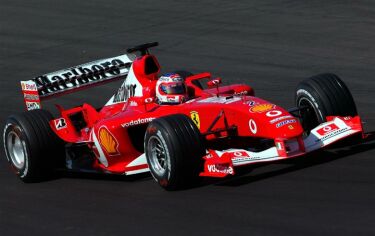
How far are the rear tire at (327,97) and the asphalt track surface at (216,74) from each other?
0.55 metres

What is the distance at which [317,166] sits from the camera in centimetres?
1387

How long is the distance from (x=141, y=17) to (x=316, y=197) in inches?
577

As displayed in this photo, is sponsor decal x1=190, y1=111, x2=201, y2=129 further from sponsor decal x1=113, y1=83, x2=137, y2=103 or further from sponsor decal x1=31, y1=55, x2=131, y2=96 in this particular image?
sponsor decal x1=31, y1=55, x2=131, y2=96

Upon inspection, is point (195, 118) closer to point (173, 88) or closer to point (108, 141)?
point (173, 88)

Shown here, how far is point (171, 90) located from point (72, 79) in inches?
91.8

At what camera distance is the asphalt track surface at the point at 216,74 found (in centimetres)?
1203

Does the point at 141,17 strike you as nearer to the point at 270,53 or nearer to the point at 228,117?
the point at 270,53

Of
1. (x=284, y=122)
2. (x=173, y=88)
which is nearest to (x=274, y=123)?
(x=284, y=122)

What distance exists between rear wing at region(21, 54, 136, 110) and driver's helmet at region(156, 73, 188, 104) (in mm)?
1995

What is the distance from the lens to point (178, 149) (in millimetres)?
12883

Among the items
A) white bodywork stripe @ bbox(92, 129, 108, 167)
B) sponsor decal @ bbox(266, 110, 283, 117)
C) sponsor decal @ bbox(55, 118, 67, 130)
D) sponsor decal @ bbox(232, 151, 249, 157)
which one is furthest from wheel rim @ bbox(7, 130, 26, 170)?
sponsor decal @ bbox(266, 110, 283, 117)

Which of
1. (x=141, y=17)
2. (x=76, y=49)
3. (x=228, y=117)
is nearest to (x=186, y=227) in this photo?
(x=228, y=117)

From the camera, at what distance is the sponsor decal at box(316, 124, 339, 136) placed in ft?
45.0

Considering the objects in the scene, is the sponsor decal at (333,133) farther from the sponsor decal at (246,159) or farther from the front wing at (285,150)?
the sponsor decal at (246,159)
